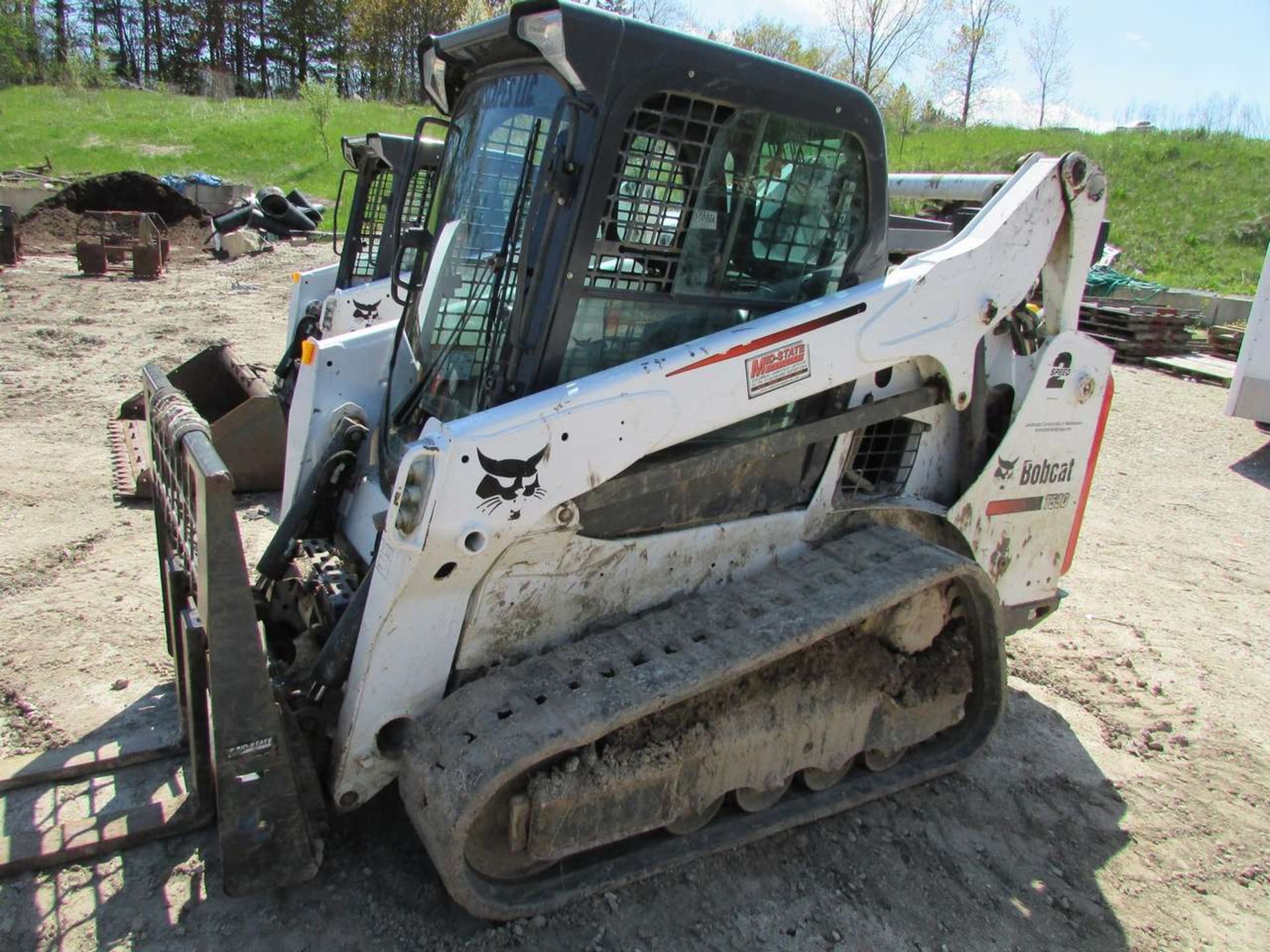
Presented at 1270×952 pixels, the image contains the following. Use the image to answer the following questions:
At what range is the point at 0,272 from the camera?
50.1ft

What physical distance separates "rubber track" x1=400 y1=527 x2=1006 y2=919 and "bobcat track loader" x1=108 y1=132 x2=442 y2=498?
3149mm

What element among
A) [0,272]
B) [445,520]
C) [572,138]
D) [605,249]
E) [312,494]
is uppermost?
[572,138]

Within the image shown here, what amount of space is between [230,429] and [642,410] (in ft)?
13.9

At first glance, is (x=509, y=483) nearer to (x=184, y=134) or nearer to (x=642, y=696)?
(x=642, y=696)

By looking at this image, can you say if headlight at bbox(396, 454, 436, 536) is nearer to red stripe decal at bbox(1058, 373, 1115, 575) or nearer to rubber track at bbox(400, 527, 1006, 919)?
rubber track at bbox(400, 527, 1006, 919)

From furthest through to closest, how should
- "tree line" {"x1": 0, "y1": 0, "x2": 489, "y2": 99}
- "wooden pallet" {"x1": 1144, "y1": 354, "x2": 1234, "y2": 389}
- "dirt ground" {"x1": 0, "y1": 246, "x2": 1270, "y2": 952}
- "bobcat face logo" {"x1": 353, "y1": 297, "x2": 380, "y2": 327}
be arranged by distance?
"tree line" {"x1": 0, "y1": 0, "x2": 489, "y2": 99}, "wooden pallet" {"x1": 1144, "y1": 354, "x2": 1234, "y2": 389}, "bobcat face logo" {"x1": 353, "y1": 297, "x2": 380, "y2": 327}, "dirt ground" {"x1": 0, "y1": 246, "x2": 1270, "y2": 952}

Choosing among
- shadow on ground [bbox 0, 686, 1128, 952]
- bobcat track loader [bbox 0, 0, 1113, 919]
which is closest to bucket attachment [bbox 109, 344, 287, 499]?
bobcat track loader [bbox 0, 0, 1113, 919]

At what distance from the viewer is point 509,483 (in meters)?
2.51

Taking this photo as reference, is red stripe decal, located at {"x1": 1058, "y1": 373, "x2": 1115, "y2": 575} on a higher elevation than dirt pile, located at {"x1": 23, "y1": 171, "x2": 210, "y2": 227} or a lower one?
higher

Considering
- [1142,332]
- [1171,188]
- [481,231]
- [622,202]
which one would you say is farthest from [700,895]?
[1171,188]

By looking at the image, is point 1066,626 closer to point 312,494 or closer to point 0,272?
point 312,494

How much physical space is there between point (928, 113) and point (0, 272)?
113ft

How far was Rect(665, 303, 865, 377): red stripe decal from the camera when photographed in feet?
8.96

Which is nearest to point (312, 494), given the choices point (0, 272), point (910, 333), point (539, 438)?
point (539, 438)
